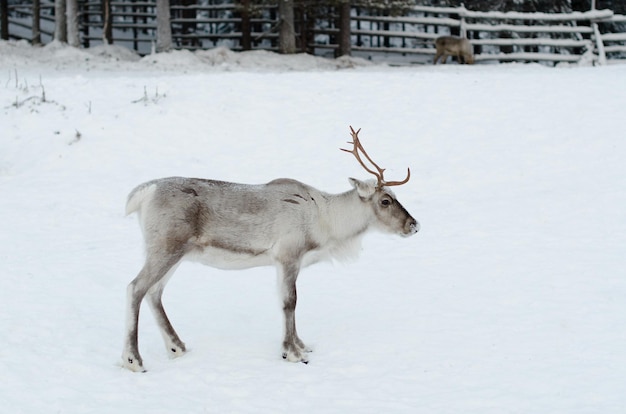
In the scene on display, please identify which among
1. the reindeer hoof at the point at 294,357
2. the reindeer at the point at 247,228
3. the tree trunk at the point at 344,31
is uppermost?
the tree trunk at the point at 344,31

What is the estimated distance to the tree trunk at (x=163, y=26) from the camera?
21.2 metres

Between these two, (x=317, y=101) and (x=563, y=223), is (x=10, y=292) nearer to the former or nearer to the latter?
(x=563, y=223)

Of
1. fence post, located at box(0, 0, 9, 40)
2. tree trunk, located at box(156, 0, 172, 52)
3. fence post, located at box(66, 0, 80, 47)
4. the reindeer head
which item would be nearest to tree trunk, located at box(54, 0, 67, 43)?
fence post, located at box(66, 0, 80, 47)

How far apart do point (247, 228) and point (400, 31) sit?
19.1 meters

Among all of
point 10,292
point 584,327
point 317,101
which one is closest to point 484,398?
point 584,327

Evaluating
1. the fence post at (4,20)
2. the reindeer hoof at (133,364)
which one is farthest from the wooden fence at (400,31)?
the reindeer hoof at (133,364)

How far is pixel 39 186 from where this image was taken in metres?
12.1

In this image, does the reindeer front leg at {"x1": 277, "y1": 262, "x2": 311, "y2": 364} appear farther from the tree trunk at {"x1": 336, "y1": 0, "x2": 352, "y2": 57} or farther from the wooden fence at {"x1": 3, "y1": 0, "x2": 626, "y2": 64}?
the tree trunk at {"x1": 336, "y1": 0, "x2": 352, "y2": 57}

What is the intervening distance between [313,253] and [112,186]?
20.5 ft

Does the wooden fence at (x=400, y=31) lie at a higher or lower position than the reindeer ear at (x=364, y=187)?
higher

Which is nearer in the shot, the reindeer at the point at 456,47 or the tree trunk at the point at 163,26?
the tree trunk at the point at 163,26

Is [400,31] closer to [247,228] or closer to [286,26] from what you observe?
[286,26]

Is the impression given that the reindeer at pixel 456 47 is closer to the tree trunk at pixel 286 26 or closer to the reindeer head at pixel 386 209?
the tree trunk at pixel 286 26

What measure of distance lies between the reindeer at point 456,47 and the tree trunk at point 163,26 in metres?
7.48
